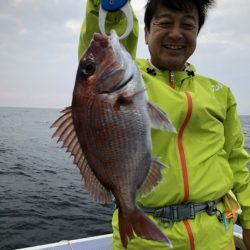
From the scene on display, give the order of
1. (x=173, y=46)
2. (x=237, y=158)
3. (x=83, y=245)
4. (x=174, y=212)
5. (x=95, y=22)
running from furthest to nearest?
(x=83, y=245), (x=237, y=158), (x=173, y=46), (x=174, y=212), (x=95, y=22)

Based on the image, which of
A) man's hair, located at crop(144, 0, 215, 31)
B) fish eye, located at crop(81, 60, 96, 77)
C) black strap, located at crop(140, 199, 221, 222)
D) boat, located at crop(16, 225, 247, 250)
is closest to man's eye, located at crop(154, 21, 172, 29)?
man's hair, located at crop(144, 0, 215, 31)

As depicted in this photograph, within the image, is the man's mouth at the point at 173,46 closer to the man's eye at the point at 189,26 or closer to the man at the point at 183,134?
the man at the point at 183,134

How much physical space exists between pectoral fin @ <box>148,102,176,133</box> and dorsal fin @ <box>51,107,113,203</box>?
0.41 meters

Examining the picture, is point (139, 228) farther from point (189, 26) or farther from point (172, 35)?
point (189, 26)

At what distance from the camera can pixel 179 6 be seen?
2324mm

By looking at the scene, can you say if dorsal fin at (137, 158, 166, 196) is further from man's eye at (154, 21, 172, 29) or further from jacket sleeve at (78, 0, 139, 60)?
man's eye at (154, 21, 172, 29)

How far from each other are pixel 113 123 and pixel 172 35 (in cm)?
96

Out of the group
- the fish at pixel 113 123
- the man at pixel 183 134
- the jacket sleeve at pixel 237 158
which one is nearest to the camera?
the fish at pixel 113 123

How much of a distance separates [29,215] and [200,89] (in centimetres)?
869

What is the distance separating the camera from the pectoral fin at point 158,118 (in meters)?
1.73

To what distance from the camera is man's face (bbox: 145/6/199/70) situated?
2.35 meters

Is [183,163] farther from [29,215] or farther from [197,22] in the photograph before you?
[29,215]

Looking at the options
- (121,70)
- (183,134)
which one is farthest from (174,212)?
(121,70)

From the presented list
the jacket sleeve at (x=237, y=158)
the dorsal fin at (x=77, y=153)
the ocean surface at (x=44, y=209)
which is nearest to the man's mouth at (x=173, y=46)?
the jacket sleeve at (x=237, y=158)
